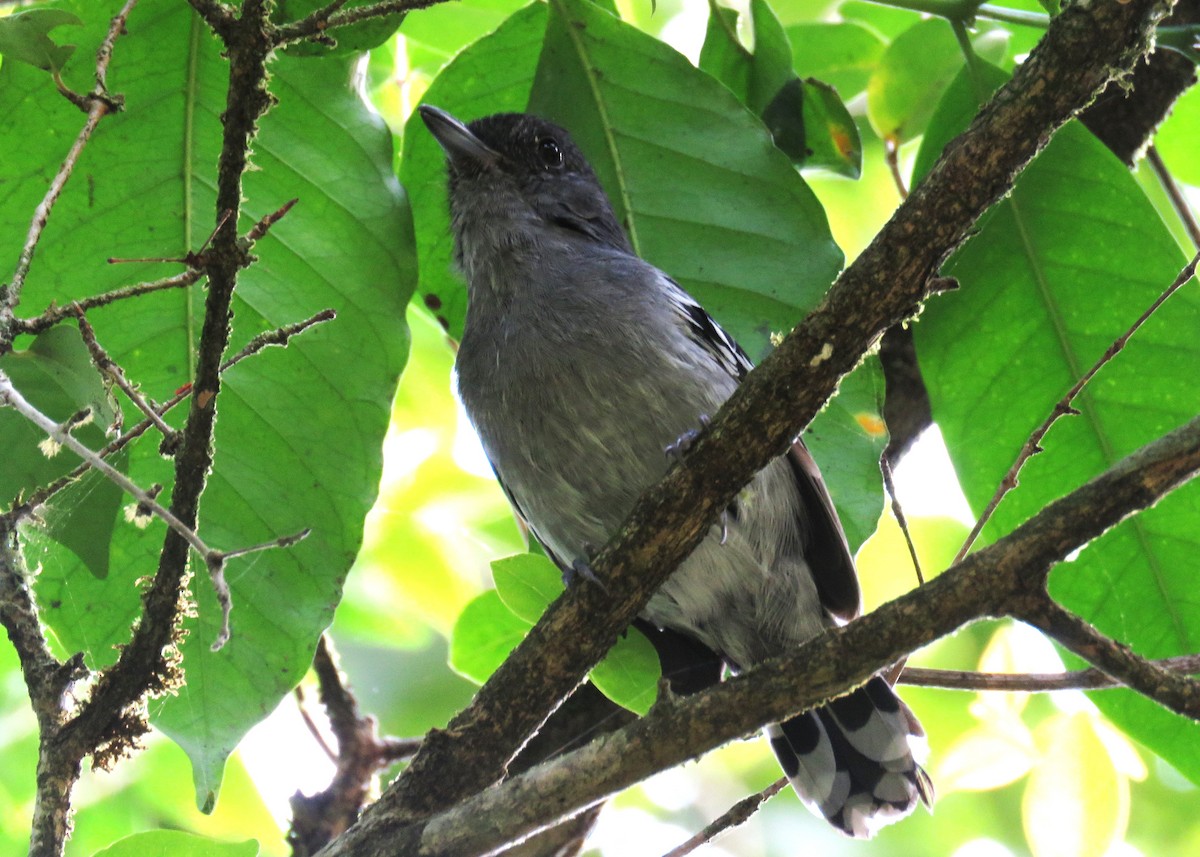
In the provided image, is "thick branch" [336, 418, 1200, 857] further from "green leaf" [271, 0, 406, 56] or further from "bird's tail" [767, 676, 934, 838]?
"green leaf" [271, 0, 406, 56]

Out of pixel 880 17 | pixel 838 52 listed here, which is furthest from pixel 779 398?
pixel 880 17

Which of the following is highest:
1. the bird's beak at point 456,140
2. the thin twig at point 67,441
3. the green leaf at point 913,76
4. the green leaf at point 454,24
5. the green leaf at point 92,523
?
the green leaf at point 454,24

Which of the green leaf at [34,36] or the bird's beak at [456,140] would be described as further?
the bird's beak at [456,140]

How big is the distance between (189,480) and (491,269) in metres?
1.82

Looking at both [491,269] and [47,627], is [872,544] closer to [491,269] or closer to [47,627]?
[491,269]

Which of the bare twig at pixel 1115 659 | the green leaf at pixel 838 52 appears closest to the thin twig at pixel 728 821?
the bare twig at pixel 1115 659

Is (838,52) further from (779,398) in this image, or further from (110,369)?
(110,369)

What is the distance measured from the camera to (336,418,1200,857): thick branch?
1.97 metres

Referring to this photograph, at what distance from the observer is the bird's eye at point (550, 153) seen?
4211mm

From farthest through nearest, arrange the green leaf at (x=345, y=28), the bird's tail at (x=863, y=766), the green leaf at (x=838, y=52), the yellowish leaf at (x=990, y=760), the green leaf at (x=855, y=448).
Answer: the green leaf at (x=838, y=52)
the yellowish leaf at (x=990, y=760)
the bird's tail at (x=863, y=766)
the green leaf at (x=855, y=448)
the green leaf at (x=345, y=28)

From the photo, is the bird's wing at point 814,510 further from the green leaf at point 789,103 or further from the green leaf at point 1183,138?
the green leaf at point 1183,138

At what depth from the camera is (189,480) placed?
2311 millimetres

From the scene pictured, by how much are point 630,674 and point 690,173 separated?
1.42 metres

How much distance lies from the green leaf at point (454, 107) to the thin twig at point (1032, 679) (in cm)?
187
